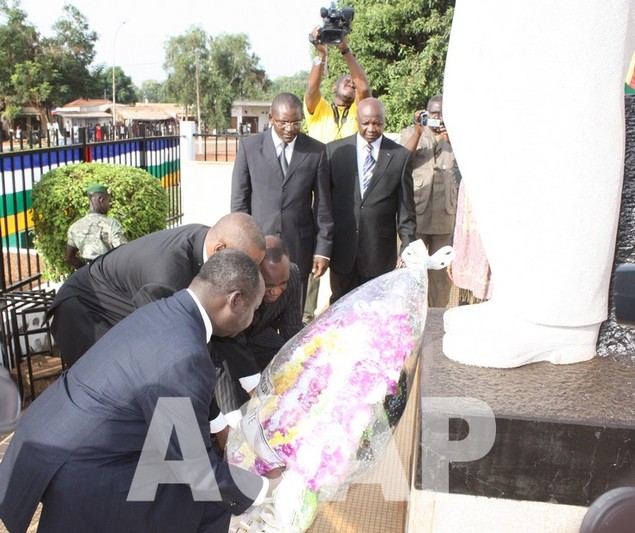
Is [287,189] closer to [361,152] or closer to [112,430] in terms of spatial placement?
[361,152]

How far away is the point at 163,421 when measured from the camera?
1632 millimetres

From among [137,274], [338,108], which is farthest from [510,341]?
[338,108]

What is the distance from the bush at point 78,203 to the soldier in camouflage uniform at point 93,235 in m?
0.30

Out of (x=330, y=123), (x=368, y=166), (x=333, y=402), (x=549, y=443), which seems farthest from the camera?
(x=330, y=123)

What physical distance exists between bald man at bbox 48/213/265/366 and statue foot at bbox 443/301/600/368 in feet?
2.68

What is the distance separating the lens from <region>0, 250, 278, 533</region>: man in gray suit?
64.8 inches

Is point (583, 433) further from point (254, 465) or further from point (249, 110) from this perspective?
point (249, 110)

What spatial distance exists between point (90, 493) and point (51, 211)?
3119 millimetres

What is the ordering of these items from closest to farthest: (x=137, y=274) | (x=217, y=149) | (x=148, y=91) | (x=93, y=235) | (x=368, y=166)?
(x=137, y=274) < (x=368, y=166) < (x=93, y=235) < (x=217, y=149) < (x=148, y=91)

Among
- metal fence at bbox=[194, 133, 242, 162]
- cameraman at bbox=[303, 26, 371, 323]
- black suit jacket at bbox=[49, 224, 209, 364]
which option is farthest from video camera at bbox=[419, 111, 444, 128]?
black suit jacket at bbox=[49, 224, 209, 364]

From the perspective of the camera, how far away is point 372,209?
388 centimetres

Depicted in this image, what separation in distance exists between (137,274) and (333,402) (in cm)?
118

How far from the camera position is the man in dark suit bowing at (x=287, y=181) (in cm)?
381

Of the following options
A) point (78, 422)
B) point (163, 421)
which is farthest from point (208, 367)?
point (78, 422)
